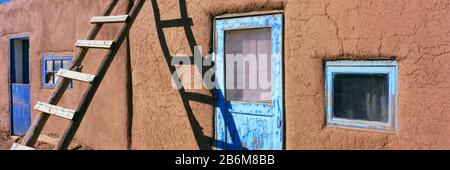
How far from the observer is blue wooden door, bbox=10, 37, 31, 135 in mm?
6852

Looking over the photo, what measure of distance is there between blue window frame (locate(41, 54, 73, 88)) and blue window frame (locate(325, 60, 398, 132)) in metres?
4.27

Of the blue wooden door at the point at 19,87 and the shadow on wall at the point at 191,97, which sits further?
the blue wooden door at the point at 19,87

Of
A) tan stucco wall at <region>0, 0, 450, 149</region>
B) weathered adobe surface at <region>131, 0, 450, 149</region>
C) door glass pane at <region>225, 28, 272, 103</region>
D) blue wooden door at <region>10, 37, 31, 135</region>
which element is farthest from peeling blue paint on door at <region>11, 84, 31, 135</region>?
door glass pane at <region>225, 28, 272, 103</region>

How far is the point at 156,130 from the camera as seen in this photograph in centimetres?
444

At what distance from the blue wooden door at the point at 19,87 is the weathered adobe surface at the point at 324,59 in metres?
3.43

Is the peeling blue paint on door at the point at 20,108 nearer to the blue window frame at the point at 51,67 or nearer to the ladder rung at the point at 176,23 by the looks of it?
the blue window frame at the point at 51,67

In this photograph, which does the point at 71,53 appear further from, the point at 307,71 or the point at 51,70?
the point at 307,71

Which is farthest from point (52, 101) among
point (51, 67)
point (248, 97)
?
point (51, 67)

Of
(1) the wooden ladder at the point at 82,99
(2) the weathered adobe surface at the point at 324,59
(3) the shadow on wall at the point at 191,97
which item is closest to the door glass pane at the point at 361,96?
(2) the weathered adobe surface at the point at 324,59

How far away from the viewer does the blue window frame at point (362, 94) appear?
2.98m

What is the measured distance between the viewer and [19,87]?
22.9 ft

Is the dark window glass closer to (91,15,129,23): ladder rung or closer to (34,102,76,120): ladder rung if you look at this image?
(91,15,129,23): ladder rung

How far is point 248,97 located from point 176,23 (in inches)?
45.4
